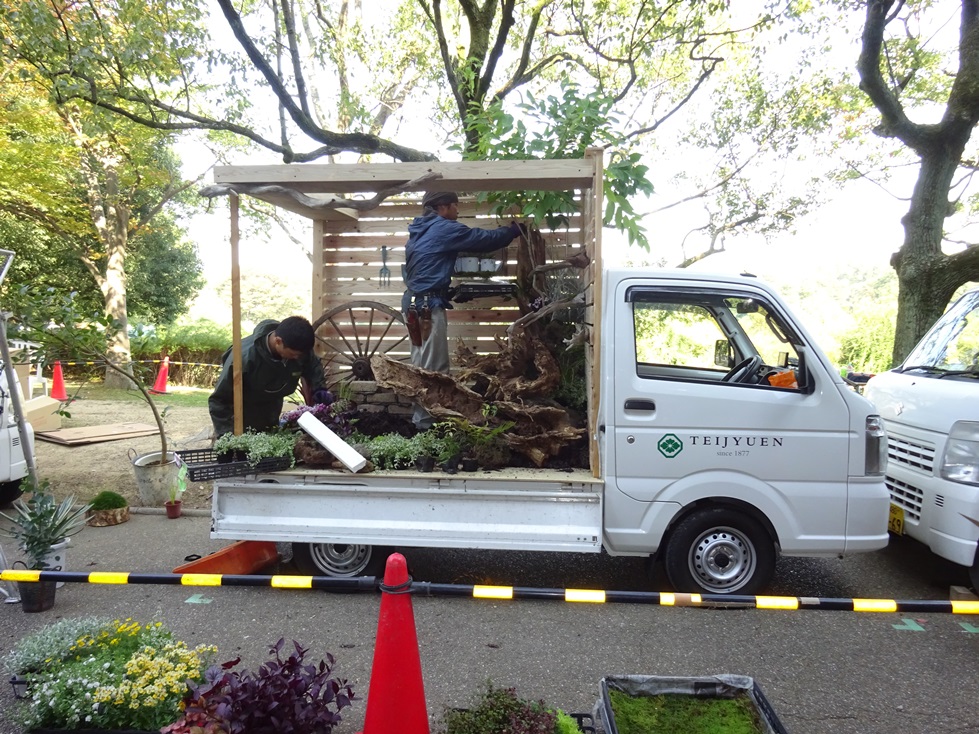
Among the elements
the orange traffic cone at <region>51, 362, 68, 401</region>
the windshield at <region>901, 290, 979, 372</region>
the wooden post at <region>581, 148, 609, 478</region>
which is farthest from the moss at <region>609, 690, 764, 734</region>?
the orange traffic cone at <region>51, 362, 68, 401</region>

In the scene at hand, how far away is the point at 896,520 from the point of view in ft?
14.6

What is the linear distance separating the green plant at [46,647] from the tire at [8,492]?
3921 millimetres

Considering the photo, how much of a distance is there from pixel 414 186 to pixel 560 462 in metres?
2.13

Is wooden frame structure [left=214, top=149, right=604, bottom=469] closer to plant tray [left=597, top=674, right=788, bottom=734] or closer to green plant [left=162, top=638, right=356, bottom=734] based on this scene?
plant tray [left=597, top=674, right=788, bottom=734]

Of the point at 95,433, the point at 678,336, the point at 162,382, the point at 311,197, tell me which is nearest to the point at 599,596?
the point at 311,197

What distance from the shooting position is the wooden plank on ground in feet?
30.9

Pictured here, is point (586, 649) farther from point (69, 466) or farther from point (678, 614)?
point (69, 466)

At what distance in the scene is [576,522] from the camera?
385 cm

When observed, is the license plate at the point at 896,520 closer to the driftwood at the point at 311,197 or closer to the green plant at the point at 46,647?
the driftwood at the point at 311,197

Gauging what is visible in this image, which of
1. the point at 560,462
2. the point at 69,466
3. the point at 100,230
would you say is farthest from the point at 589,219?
the point at 100,230

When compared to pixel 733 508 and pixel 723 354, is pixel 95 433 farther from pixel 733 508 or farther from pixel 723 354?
pixel 733 508

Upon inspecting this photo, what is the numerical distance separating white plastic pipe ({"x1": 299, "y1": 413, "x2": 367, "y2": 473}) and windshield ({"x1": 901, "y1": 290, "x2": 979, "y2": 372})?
415 cm

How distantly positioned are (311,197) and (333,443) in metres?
1.87

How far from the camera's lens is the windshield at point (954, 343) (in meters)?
4.52
